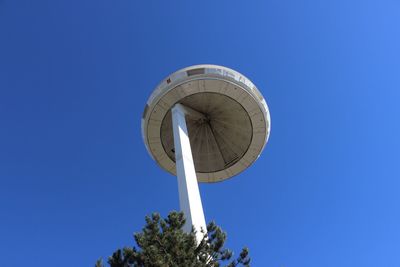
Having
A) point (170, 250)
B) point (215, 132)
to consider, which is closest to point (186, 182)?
point (170, 250)

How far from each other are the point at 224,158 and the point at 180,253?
12247mm

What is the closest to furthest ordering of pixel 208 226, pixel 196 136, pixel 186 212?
pixel 208 226, pixel 186 212, pixel 196 136

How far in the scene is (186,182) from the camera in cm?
1269

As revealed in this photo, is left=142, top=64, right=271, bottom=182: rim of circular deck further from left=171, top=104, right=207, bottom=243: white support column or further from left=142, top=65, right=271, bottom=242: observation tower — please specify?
left=171, top=104, right=207, bottom=243: white support column

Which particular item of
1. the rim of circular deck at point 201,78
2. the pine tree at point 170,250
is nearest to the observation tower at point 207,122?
the rim of circular deck at point 201,78

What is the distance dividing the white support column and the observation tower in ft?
0.18

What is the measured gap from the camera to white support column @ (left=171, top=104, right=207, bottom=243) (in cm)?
1112

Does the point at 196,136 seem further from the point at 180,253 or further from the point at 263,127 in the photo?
the point at 180,253

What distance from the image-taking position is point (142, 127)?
59.4 ft

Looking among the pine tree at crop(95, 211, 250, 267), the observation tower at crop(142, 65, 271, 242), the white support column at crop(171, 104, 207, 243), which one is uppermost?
the observation tower at crop(142, 65, 271, 242)

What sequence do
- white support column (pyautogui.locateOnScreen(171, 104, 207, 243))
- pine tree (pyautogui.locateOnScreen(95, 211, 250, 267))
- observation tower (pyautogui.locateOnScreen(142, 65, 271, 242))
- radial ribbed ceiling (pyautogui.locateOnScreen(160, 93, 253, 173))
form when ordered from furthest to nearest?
radial ribbed ceiling (pyautogui.locateOnScreen(160, 93, 253, 173))
observation tower (pyautogui.locateOnScreen(142, 65, 271, 242))
white support column (pyautogui.locateOnScreen(171, 104, 207, 243))
pine tree (pyautogui.locateOnScreen(95, 211, 250, 267))

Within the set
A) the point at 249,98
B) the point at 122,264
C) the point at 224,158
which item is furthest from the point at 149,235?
the point at 224,158

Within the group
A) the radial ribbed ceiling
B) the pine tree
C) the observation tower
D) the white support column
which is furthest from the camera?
the radial ribbed ceiling

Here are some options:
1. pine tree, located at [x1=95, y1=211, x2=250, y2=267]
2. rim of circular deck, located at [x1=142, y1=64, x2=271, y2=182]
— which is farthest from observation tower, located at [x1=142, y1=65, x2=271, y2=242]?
pine tree, located at [x1=95, y1=211, x2=250, y2=267]
